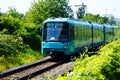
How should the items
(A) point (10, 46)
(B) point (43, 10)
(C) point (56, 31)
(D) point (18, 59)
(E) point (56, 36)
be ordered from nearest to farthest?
(A) point (10, 46)
(C) point (56, 31)
(E) point (56, 36)
(D) point (18, 59)
(B) point (43, 10)

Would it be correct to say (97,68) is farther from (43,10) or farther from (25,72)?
(43,10)

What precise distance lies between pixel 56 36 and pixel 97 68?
16584 millimetres

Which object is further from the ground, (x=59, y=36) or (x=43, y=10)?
(x=43, y=10)

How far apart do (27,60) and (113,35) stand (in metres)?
26.2

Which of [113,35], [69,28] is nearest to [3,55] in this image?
[69,28]

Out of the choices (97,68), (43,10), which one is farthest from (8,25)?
(97,68)

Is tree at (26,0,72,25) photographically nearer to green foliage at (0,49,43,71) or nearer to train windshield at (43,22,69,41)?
green foliage at (0,49,43,71)

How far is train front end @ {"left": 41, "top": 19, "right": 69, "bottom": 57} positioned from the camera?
26062 mm

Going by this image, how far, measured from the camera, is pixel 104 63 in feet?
35.6

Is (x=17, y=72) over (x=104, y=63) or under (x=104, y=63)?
under

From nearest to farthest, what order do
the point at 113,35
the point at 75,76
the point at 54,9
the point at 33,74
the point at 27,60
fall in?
the point at 75,76
the point at 33,74
the point at 27,60
the point at 113,35
the point at 54,9

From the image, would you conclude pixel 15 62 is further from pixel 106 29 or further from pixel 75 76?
pixel 106 29

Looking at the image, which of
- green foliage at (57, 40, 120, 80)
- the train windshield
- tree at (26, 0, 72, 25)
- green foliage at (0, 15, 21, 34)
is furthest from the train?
tree at (26, 0, 72, 25)

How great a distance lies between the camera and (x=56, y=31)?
26.0 metres
